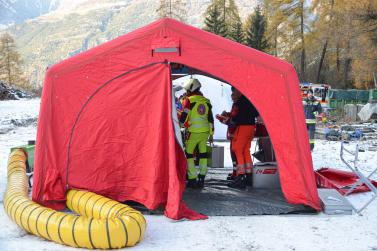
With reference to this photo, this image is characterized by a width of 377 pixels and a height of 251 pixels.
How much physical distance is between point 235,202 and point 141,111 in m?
1.78

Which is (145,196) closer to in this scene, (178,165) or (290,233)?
(178,165)

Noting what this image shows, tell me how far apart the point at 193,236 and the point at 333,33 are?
3168cm

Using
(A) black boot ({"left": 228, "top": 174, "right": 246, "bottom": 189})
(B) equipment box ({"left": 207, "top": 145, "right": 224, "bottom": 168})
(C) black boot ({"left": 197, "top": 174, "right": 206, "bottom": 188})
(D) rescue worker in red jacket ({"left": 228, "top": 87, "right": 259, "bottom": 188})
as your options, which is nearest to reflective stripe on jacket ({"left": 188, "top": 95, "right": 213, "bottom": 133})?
(D) rescue worker in red jacket ({"left": 228, "top": 87, "right": 259, "bottom": 188})

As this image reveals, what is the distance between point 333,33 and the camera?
3366cm

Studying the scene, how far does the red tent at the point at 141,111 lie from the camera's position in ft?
19.3

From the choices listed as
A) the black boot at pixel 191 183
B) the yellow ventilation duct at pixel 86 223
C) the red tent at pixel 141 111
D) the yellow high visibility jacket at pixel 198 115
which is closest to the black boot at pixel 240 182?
the black boot at pixel 191 183

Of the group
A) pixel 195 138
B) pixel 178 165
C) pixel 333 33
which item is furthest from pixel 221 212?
pixel 333 33

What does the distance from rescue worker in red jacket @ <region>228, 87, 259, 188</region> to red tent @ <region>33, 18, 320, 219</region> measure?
108cm

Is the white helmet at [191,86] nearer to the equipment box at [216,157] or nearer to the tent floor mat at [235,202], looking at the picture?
the tent floor mat at [235,202]

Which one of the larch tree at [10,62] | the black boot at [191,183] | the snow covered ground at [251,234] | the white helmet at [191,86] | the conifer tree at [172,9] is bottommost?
the snow covered ground at [251,234]

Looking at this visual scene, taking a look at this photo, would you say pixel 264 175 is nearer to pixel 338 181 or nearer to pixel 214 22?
pixel 338 181

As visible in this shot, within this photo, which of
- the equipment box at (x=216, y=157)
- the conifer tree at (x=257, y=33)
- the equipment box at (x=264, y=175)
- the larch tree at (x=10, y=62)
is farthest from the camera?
the larch tree at (x=10, y=62)

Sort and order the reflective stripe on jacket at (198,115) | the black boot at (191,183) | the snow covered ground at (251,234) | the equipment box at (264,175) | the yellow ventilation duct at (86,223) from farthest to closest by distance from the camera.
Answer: the equipment box at (264,175)
the black boot at (191,183)
the reflective stripe on jacket at (198,115)
the snow covered ground at (251,234)
the yellow ventilation duct at (86,223)

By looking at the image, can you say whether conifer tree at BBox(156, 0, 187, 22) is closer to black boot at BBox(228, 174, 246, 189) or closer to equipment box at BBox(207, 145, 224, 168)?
equipment box at BBox(207, 145, 224, 168)
